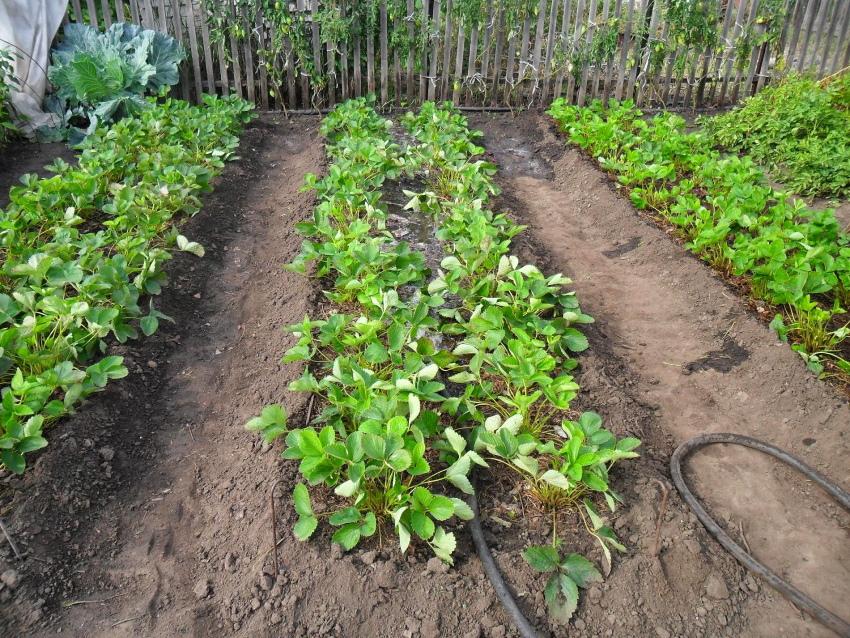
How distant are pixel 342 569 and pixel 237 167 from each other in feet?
15.0

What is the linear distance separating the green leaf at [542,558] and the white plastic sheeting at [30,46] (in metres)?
6.62

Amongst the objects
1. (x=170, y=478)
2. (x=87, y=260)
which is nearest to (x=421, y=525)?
(x=170, y=478)


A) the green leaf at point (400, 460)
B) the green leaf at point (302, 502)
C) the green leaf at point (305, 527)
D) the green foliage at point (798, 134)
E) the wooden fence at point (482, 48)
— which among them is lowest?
the green leaf at point (305, 527)

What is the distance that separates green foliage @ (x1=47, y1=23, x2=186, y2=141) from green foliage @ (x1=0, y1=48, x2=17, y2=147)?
0.37 m

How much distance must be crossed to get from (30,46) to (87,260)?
4534 mm

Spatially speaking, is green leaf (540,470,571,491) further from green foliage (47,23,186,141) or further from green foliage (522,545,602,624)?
green foliage (47,23,186,141)

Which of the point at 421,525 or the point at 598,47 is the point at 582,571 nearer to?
the point at 421,525

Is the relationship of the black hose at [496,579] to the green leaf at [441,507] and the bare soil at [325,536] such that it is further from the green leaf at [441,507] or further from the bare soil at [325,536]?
the green leaf at [441,507]

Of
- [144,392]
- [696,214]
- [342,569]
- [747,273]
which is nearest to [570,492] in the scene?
[342,569]

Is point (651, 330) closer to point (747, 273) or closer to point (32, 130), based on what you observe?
point (747, 273)

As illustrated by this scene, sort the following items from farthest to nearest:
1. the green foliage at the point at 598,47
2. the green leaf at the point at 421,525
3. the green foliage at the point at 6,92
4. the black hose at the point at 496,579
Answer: the green foliage at the point at 598,47
the green foliage at the point at 6,92
the green leaf at the point at 421,525
the black hose at the point at 496,579

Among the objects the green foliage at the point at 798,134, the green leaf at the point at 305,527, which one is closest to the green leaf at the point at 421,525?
the green leaf at the point at 305,527

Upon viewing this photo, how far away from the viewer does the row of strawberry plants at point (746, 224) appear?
361cm

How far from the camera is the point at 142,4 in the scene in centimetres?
730
